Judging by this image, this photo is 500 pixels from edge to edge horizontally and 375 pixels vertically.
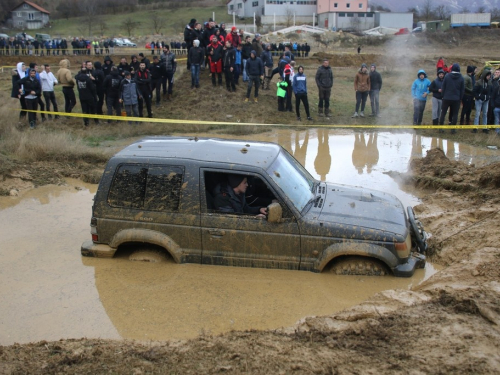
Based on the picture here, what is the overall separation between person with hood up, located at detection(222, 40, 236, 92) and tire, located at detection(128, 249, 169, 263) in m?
12.8

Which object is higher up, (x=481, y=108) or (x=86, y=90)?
(x=86, y=90)

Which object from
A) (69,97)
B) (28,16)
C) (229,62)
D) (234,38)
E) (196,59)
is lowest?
(69,97)

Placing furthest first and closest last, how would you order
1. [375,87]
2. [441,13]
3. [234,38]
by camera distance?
[441,13] → [234,38] → [375,87]

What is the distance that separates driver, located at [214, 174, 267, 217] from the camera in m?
6.43

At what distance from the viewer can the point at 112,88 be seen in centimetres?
1644

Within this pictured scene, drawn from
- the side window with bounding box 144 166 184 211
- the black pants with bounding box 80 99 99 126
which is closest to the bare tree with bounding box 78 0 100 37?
the black pants with bounding box 80 99 99 126

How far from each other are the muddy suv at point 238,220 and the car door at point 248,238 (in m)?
0.01

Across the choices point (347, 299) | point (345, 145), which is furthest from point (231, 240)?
point (345, 145)

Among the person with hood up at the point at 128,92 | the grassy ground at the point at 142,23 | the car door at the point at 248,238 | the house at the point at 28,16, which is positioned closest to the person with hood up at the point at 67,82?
the person with hood up at the point at 128,92

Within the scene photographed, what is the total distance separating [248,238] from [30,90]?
40.6 feet

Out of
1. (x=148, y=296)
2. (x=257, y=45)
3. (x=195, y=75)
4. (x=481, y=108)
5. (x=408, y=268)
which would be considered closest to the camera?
(x=148, y=296)

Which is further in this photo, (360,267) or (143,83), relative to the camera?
(143,83)

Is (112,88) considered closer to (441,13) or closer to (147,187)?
(147,187)

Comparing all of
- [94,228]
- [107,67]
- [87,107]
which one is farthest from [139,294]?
[107,67]
